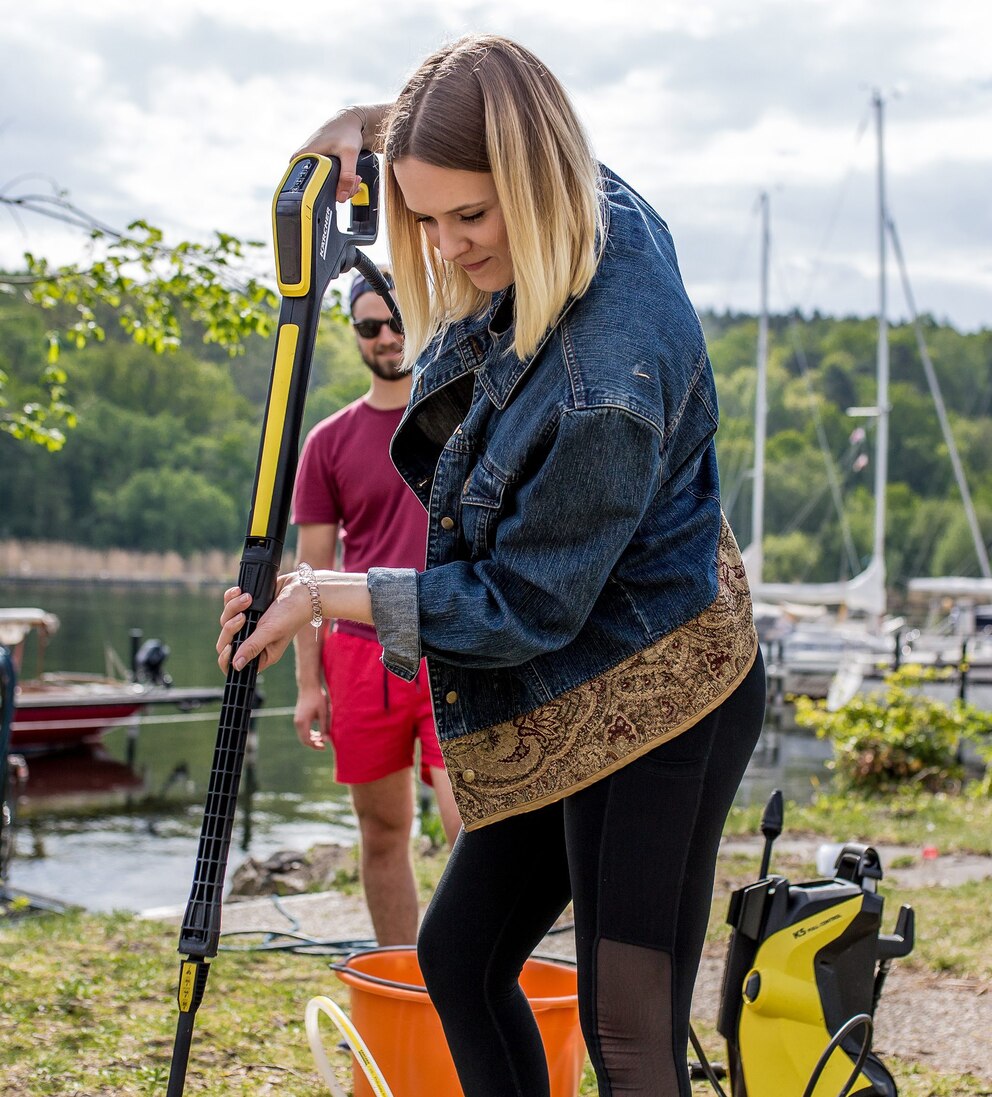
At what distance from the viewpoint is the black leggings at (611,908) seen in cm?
180

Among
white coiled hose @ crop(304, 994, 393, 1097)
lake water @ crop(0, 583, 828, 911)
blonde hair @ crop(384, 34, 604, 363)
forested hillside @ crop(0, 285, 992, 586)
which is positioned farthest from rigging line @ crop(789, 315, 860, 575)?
blonde hair @ crop(384, 34, 604, 363)

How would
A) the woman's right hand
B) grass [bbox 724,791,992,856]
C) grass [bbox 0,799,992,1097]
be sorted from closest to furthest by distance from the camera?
the woman's right hand, grass [bbox 0,799,992,1097], grass [bbox 724,791,992,856]

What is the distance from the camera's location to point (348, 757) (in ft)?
11.9

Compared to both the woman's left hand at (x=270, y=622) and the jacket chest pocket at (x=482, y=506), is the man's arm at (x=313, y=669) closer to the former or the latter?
the woman's left hand at (x=270, y=622)

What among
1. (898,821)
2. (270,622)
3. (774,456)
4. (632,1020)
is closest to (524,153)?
(270,622)

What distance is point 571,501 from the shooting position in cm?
166

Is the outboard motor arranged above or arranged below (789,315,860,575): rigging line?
below

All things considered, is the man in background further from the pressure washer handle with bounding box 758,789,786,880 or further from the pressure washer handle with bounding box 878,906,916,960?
the pressure washer handle with bounding box 878,906,916,960

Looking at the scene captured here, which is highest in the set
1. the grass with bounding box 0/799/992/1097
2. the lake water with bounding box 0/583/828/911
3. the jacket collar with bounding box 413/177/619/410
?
the jacket collar with bounding box 413/177/619/410

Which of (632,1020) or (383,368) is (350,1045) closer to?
(632,1020)

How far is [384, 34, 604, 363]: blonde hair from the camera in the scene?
1.70 metres

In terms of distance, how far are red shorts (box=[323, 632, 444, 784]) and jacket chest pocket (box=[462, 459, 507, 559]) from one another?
5.96 feet

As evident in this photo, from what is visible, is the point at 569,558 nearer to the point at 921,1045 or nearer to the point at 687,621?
the point at 687,621

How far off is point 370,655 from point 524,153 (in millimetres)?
2153
